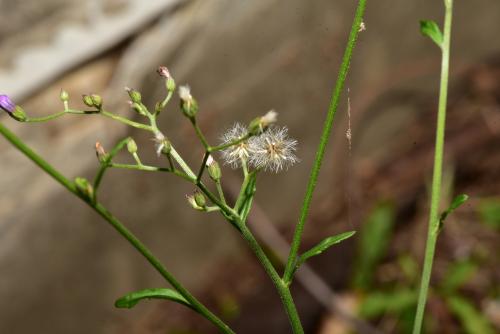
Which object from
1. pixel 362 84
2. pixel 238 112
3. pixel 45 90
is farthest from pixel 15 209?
pixel 362 84

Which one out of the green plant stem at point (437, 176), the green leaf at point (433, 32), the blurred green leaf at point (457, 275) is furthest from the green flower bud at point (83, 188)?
the blurred green leaf at point (457, 275)

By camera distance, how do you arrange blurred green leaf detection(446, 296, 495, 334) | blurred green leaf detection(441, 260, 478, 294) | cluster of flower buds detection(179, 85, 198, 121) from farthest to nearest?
blurred green leaf detection(441, 260, 478, 294)
blurred green leaf detection(446, 296, 495, 334)
cluster of flower buds detection(179, 85, 198, 121)

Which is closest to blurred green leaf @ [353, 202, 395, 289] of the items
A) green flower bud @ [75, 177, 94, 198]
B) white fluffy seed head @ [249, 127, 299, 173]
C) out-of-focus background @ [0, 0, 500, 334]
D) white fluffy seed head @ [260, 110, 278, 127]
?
out-of-focus background @ [0, 0, 500, 334]

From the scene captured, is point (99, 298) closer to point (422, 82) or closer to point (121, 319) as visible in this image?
point (121, 319)

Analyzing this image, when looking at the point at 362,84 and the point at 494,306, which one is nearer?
the point at 494,306

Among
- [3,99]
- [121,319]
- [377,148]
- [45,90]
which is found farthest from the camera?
[377,148]

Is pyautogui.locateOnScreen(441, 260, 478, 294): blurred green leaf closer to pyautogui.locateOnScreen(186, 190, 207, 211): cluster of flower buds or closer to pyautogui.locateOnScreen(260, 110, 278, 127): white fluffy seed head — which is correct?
pyautogui.locateOnScreen(186, 190, 207, 211): cluster of flower buds
